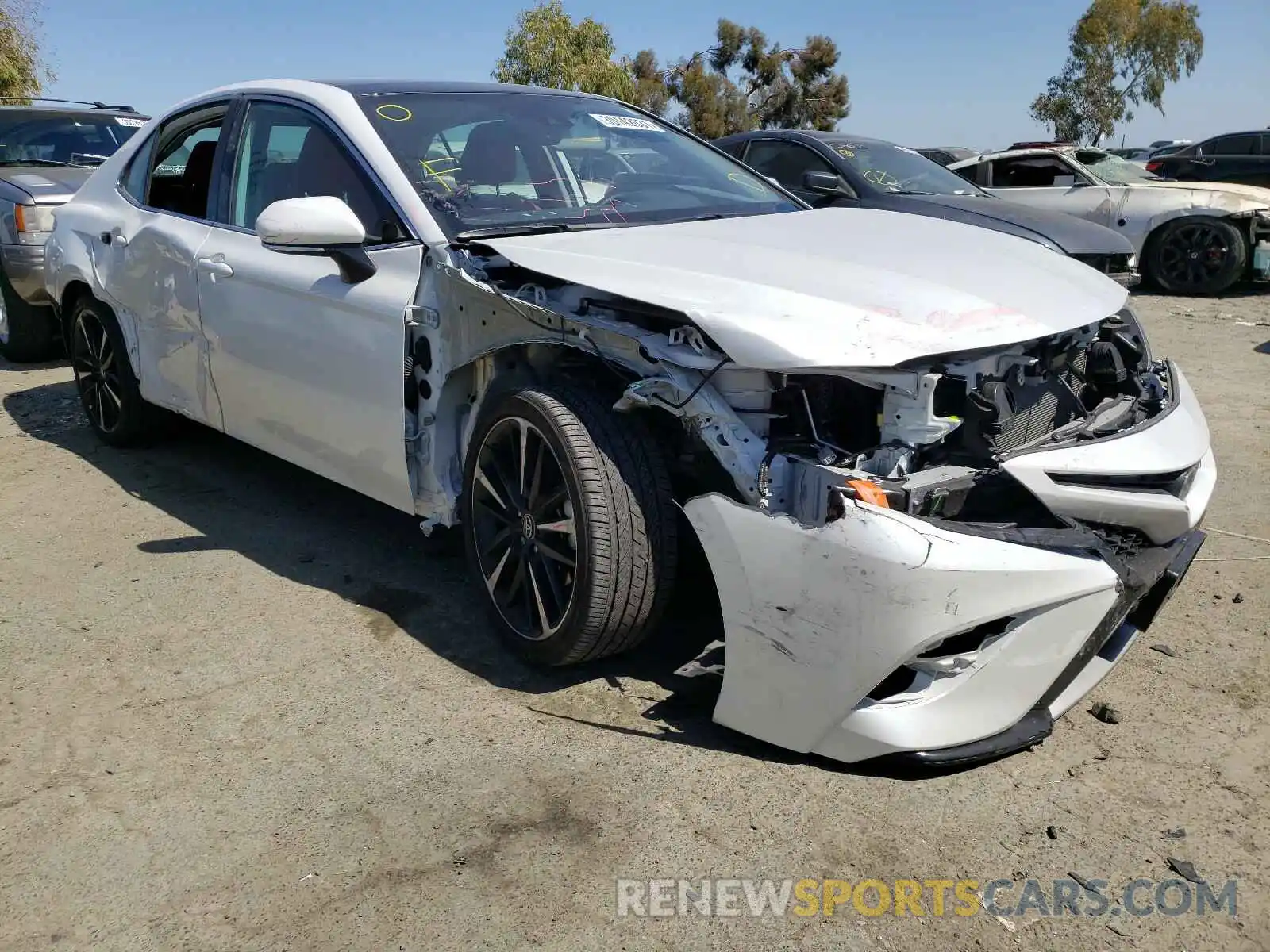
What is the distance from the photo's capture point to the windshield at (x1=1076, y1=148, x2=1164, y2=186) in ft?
37.1

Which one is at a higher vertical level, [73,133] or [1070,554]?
[73,133]

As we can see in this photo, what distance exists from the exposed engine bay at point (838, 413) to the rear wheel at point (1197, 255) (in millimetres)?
8668

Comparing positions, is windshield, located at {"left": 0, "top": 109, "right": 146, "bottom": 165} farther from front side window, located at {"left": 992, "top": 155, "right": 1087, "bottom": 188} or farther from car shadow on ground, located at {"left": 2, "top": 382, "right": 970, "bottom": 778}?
front side window, located at {"left": 992, "top": 155, "right": 1087, "bottom": 188}

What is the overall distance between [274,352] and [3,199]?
467 centimetres

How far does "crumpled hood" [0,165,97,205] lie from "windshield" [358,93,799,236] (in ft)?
13.8

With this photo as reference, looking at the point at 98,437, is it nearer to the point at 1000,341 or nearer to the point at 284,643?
the point at 284,643

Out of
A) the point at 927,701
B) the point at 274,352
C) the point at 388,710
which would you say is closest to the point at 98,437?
the point at 274,352

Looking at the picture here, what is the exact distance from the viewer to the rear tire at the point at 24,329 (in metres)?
7.38

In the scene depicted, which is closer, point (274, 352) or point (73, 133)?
point (274, 352)

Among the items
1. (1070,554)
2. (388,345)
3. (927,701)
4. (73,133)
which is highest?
(73,133)

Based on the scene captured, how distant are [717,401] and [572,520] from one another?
561 millimetres

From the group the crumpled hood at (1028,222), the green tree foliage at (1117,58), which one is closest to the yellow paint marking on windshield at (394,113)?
the crumpled hood at (1028,222)

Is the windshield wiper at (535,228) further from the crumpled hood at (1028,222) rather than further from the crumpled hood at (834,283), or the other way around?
the crumpled hood at (1028,222)

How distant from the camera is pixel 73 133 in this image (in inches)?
333
